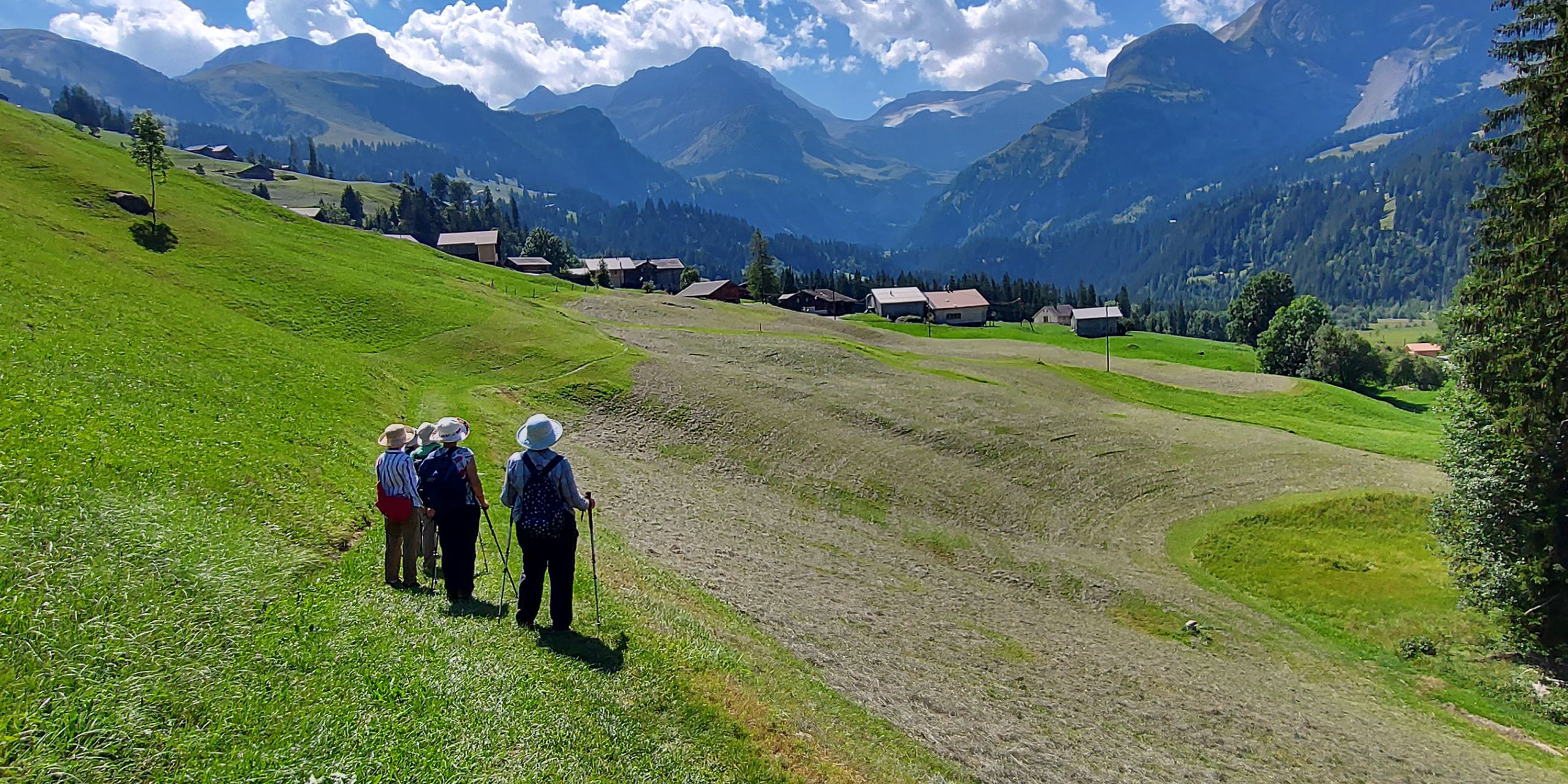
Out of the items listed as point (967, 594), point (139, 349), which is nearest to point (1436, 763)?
point (967, 594)

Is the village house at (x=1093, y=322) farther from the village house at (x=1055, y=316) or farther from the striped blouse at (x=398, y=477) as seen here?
the striped blouse at (x=398, y=477)

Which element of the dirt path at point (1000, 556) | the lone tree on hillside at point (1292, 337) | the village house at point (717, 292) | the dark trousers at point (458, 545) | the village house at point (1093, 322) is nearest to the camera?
the dark trousers at point (458, 545)

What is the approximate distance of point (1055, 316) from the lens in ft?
623

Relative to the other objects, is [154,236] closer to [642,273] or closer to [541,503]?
[541,503]

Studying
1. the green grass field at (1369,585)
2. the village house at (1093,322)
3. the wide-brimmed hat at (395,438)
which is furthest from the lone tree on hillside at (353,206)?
the green grass field at (1369,585)

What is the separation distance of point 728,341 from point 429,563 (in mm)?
45775

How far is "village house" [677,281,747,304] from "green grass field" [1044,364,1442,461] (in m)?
89.2

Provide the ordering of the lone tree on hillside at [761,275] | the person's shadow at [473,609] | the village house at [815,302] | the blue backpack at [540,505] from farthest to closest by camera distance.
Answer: the village house at [815,302] < the lone tree on hillside at [761,275] < the person's shadow at [473,609] < the blue backpack at [540,505]

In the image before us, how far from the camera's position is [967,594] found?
23.7 metres

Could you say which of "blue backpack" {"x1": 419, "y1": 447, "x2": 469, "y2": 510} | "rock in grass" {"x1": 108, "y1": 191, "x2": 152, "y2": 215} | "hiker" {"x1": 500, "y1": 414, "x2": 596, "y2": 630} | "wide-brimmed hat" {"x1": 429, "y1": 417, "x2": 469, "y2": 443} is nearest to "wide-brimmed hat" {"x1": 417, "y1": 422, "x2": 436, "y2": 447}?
"wide-brimmed hat" {"x1": 429, "y1": 417, "x2": 469, "y2": 443}

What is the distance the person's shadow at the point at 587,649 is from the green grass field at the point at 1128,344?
342 ft

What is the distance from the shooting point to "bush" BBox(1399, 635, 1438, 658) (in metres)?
25.3

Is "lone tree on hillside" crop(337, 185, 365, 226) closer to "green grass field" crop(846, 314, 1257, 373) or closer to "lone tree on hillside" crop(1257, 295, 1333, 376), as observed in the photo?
"green grass field" crop(846, 314, 1257, 373)

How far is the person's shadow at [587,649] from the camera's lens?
10.8m
